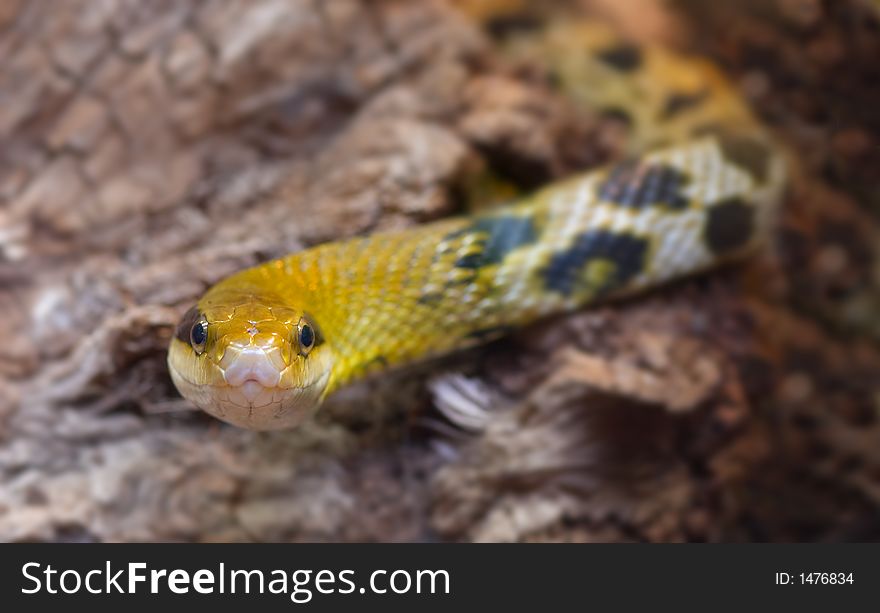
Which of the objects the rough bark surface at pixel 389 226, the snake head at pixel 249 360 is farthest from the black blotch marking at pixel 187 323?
the rough bark surface at pixel 389 226

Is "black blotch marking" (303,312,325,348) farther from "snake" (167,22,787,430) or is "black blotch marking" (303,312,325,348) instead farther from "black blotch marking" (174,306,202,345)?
"black blotch marking" (174,306,202,345)

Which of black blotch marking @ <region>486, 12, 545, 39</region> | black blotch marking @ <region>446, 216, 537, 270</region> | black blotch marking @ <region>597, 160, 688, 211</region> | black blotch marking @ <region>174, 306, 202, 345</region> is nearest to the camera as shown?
black blotch marking @ <region>174, 306, 202, 345</region>

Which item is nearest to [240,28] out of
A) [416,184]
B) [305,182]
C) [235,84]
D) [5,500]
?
[235,84]

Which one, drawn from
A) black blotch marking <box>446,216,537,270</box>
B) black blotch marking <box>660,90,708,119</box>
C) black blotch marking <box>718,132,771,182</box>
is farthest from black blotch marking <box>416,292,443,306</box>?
black blotch marking <box>660,90,708,119</box>

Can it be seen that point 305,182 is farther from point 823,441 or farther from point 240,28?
point 823,441

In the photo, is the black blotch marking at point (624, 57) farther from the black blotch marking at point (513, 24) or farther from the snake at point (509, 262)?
the black blotch marking at point (513, 24)

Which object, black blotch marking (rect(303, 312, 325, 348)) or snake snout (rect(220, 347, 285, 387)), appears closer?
snake snout (rect(220, 347, 285, 387))
